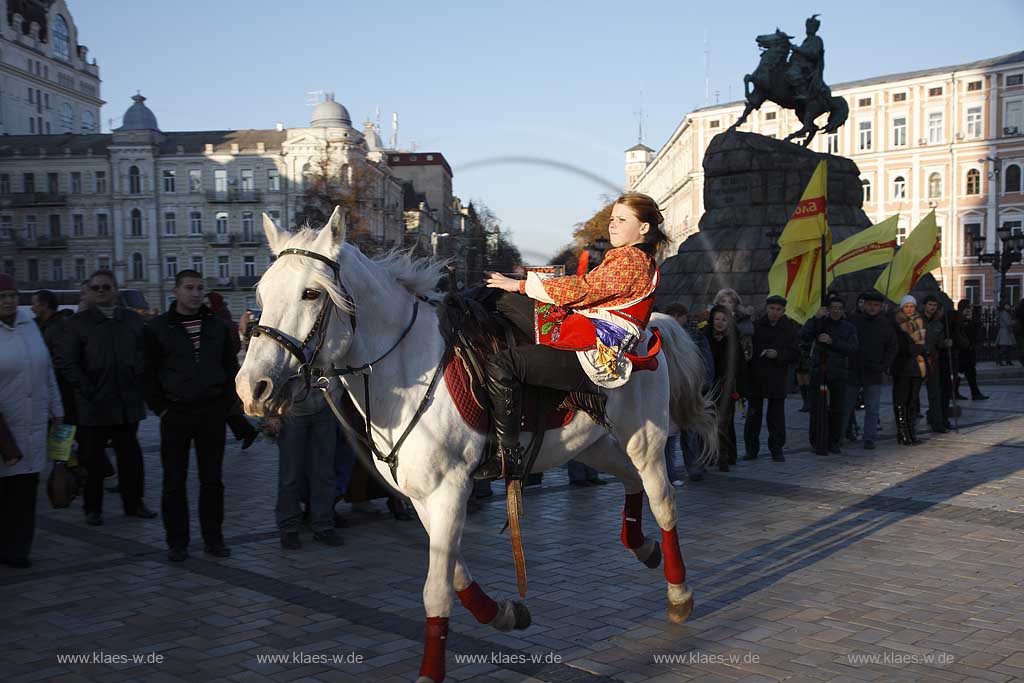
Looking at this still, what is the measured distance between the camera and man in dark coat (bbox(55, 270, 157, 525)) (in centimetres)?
866

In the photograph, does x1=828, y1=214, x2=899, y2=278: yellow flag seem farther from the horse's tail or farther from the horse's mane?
the horse's mane

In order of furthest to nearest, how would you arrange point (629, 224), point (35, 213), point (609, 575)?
point (35, 213) < point (609, 575) < point (629, 224)

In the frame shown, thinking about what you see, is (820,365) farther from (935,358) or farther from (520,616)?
(520,616)

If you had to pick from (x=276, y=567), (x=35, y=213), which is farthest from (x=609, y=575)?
(x=35, y=213)

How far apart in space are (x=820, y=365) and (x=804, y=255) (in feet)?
18.3

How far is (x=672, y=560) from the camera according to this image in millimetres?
5730

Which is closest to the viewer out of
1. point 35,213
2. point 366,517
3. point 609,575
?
point 609,575

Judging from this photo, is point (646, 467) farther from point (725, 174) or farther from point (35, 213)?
point (35, 213)

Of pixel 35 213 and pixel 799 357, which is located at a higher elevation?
pixel 35 213

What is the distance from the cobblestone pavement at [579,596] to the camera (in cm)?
493

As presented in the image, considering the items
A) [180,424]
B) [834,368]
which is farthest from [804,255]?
[180,424]

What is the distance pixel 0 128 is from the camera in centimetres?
8062

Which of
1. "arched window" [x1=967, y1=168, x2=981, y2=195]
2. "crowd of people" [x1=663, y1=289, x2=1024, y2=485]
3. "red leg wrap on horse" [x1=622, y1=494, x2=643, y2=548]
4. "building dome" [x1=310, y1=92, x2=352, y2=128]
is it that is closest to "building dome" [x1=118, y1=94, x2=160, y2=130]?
"building dome" [x1=310, y1=92, x2=352, y2=128]

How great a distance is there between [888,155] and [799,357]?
7111 cm
